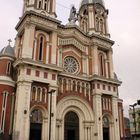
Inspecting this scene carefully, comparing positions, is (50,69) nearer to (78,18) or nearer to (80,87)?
(80,87)

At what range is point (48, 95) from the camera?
1201 inches

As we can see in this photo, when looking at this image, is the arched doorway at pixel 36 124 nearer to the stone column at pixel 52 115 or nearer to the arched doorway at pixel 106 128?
the stone column at pixel 52 115

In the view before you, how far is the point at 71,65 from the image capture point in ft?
117

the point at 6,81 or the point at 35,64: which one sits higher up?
the point at 35,64

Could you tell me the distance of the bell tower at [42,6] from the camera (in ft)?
115

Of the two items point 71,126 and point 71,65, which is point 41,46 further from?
point 71,126

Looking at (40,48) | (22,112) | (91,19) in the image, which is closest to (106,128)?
(22,112)

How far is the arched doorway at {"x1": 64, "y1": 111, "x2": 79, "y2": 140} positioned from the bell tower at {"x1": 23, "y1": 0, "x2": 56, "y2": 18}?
1535 centimetres

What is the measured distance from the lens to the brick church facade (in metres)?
28.7

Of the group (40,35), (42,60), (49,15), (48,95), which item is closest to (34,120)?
(48,95)

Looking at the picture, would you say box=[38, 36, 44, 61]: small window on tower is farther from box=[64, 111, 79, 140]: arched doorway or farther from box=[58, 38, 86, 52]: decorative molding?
box=[64, 111, 79, 140]: arched doorway

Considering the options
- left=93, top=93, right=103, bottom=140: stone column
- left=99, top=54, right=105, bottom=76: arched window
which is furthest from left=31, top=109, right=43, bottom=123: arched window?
left=99, top=54, right=105, bottom=76: arched window

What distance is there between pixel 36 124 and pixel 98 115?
9530 mm

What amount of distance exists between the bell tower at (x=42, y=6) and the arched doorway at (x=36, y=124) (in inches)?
597
